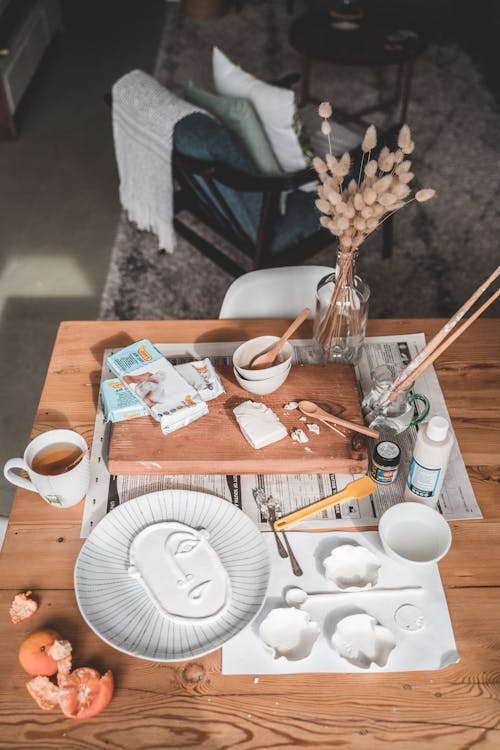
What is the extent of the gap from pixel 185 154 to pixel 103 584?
1.49 metres

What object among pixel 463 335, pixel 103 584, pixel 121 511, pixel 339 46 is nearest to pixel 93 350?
pixel 121 511

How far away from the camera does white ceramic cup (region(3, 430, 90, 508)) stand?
100cm

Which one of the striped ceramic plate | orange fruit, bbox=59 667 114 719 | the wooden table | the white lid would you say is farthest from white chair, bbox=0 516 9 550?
the white lid

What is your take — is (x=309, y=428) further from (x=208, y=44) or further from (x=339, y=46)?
(x=208, y=44)

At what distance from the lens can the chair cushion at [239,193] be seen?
1.99 metres

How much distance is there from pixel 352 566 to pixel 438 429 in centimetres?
24

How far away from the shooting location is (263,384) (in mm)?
1136

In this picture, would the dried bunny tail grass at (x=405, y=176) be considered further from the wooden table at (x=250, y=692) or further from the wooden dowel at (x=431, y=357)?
the wooden table at (x=250, y=692)

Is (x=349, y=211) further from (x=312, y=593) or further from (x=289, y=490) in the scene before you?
(x=312, y=593)

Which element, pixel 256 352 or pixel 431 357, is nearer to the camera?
pixel 431 357

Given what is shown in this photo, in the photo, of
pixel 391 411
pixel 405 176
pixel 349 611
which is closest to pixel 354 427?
pixel 391 411

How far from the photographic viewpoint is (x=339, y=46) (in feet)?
10.2

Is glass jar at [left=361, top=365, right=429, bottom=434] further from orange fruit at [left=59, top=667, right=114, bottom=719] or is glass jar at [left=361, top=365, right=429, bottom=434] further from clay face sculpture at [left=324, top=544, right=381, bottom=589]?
orange fruit at [left=59, top=667, right=114, bottom=719]

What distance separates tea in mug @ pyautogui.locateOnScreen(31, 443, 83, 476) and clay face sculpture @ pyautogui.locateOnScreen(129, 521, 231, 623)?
0.17m
